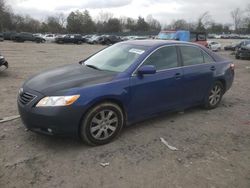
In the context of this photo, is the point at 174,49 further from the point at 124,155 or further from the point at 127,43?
the point at 124,155

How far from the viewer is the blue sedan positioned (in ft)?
13.1

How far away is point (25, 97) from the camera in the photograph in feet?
14.0

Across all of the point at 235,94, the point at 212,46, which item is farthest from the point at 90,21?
the point at 235,94

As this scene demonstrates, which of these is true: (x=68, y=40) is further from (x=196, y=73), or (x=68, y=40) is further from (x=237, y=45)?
(x=196, y=73)

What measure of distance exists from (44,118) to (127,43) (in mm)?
2373

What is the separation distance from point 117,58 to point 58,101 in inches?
62.0

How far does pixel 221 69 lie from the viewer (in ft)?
21.0

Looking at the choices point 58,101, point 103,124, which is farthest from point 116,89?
point 58,101

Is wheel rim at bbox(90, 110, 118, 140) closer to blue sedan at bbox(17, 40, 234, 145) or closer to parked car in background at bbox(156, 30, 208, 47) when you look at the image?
blue sedan at bbox(17, 40, 234, 145)

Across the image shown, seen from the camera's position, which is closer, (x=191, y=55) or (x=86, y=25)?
(x=191, y=55)

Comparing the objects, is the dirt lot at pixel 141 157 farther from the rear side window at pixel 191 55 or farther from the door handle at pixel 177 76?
the rear side window at pixel 191 55

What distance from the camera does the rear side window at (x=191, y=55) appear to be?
18.4 ft

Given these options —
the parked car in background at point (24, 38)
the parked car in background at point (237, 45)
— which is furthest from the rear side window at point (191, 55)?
the parked car in background at point (24, 38)

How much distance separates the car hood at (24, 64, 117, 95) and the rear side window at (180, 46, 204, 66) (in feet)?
5.67
